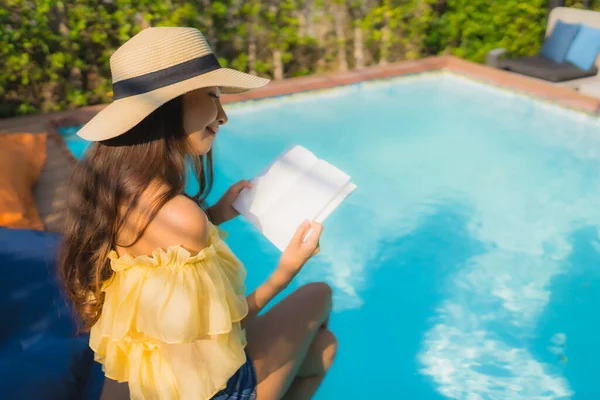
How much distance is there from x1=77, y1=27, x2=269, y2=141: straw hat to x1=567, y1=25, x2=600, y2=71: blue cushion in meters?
6.73

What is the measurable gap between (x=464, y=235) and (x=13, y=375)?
365 centimetres

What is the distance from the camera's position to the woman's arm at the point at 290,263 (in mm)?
2057

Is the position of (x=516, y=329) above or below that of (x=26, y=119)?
below

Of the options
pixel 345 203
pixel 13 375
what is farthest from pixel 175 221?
pixel 345 203

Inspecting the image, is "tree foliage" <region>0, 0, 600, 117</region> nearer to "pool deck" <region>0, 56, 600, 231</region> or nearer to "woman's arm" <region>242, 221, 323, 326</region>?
"pool deck" <region>0, 56, 600, 231</region>

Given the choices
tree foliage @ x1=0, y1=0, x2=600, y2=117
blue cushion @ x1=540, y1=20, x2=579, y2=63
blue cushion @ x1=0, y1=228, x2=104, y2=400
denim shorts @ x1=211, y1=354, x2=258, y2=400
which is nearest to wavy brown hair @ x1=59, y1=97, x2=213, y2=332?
denim shorts @ x1=211, y1=354, x2=258, y2=400

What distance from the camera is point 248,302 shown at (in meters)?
2.10

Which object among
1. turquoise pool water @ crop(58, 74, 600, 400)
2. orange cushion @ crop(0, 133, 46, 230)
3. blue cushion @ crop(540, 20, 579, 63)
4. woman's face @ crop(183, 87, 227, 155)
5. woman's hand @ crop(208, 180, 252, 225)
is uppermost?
woman's face @ crop(183, 87, 227, 155)

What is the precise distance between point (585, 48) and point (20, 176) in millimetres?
6610

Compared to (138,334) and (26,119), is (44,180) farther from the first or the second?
(138,334)

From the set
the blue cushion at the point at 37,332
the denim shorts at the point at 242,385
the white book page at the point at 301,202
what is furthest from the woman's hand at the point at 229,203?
the blue cushion at the point at 37,332

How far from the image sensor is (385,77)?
7.87 metres

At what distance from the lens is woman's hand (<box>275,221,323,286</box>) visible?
2.06m

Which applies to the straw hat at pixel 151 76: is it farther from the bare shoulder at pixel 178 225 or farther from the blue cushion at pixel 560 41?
the blue cushion at pixel 560 41
